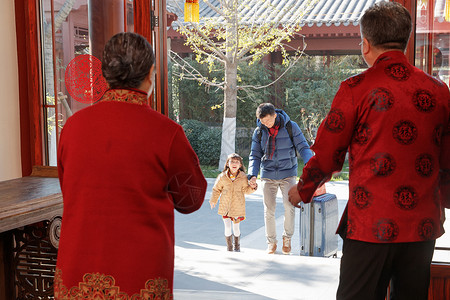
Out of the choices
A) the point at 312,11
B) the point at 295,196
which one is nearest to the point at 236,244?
the point at 295,196

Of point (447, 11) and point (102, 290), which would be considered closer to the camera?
point (102, 290)

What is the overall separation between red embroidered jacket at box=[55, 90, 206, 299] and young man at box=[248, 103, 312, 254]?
3.70m

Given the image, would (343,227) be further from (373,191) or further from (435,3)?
(435,3)

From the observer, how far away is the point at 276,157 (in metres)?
5.16

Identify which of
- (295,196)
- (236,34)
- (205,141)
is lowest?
(205,141)

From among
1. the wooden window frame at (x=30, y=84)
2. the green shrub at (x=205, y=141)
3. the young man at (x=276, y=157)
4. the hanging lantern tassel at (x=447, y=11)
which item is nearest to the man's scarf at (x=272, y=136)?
the young man at (x=276, y=157)

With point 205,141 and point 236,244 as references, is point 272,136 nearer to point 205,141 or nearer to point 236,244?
point 236,244

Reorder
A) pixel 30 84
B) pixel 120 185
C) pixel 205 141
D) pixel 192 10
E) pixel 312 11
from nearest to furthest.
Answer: pixel 120 185 → pixel 30 84 → pixel 192 10 → pixel 312 11 → pixel 205 141

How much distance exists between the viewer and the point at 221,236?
6.07 metres

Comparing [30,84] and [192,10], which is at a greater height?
[192,10]

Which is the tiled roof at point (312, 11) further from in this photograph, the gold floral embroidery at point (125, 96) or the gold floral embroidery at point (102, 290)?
the gold floral embroidery at point (102, 290)

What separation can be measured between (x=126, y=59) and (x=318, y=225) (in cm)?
362

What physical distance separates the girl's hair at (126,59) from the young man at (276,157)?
3.69 m

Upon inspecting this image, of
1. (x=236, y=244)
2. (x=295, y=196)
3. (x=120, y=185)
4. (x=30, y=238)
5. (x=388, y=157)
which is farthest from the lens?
(x=236, y=244)
